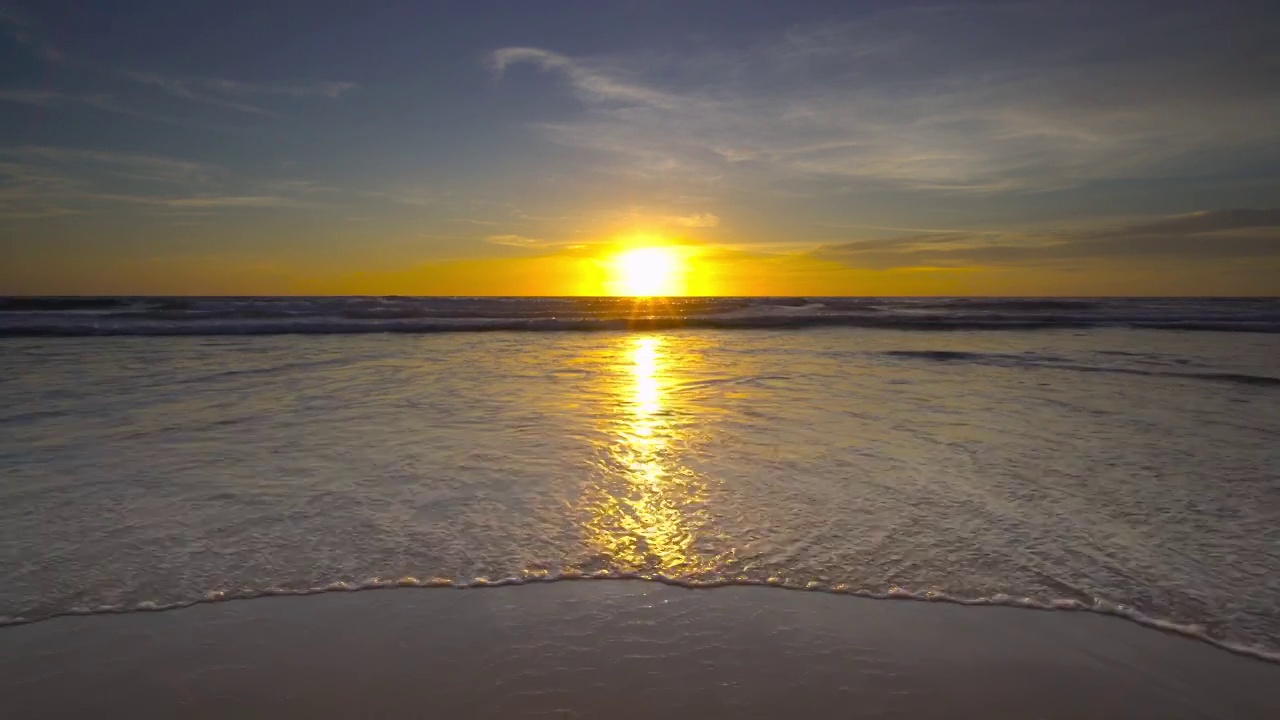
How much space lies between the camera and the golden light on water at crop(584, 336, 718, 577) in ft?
11.3

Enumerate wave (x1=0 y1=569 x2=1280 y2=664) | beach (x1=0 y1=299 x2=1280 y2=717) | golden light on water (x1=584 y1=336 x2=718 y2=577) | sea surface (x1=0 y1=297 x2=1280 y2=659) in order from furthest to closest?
golden light on water (x1=584 y1=336 x2=718 y2=577), sea surface (x1=0 y1=297 x2=1280 y2=659), wave (x1=0 y1=569 x2=1280 y2=664), beach (x1=0 y1=299 x2=1280 y2=717)

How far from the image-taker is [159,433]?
6.18 m

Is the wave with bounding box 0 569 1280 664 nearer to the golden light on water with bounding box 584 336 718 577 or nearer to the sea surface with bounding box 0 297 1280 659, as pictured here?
the sea surface with bounding box 0 297 1280 659

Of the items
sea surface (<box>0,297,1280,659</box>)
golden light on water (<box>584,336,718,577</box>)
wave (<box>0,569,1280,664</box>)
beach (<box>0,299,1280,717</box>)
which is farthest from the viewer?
golden light on water (<box>584,336,718,577</box>)

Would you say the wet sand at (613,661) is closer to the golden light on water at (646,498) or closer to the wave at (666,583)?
the wave at (666,583)

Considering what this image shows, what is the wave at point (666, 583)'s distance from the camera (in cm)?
283

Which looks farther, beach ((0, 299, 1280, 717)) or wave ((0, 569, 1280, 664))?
wave ((0, 569, 1280, 664))

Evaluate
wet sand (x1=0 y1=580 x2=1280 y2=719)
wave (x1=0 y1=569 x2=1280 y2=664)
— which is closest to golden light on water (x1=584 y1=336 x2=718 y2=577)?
wave (x1=0 y1=569 x2=1280 y2=664)

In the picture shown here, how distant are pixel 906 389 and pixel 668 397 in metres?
3.38

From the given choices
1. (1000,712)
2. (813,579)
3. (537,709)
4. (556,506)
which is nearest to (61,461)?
(556,506)

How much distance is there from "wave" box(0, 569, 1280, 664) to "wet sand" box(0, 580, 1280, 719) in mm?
54

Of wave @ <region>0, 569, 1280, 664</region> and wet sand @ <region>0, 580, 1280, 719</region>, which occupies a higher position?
wave @ <region>0, 569, 1280, 664</region>

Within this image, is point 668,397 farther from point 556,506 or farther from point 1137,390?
point 1137,390

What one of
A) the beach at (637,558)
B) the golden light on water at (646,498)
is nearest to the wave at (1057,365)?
the beach at (637,558)
